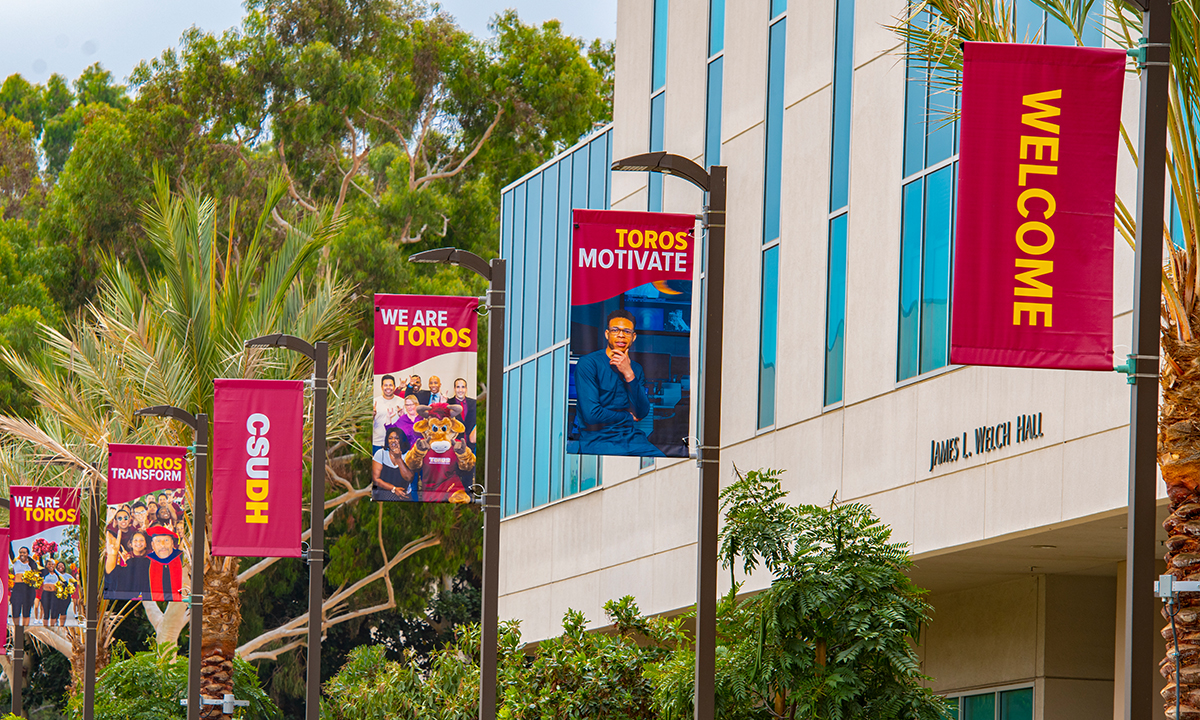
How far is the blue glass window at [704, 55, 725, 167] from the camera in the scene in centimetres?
2727

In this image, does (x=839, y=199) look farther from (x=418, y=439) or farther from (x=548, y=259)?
(x=548, y=259)

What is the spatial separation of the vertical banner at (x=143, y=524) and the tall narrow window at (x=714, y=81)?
31.7ft

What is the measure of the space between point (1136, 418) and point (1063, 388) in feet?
29.6

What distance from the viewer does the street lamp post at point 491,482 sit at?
59.1 feet

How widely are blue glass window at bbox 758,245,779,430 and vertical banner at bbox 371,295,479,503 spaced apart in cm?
688

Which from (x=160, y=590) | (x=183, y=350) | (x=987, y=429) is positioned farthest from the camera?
(x=183, y=350)

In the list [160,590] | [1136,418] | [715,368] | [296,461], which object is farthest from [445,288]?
[1136,418]

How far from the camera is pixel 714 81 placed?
1088 inches

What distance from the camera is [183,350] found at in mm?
29016

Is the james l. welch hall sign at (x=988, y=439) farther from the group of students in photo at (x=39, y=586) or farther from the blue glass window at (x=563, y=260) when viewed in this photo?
the group of students in photo at (x=39, y=586)

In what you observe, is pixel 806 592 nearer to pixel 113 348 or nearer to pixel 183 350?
pixel 183 350

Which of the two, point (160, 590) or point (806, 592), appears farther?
point (160, 590)

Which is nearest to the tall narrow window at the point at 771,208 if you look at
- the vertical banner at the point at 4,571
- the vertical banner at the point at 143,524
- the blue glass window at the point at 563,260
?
the vertical banner at the point at 143,524

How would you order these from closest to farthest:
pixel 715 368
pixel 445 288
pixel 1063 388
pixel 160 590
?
pixel 715 368, pixel 1063 388, pixel 160 590, pixel 445 288
